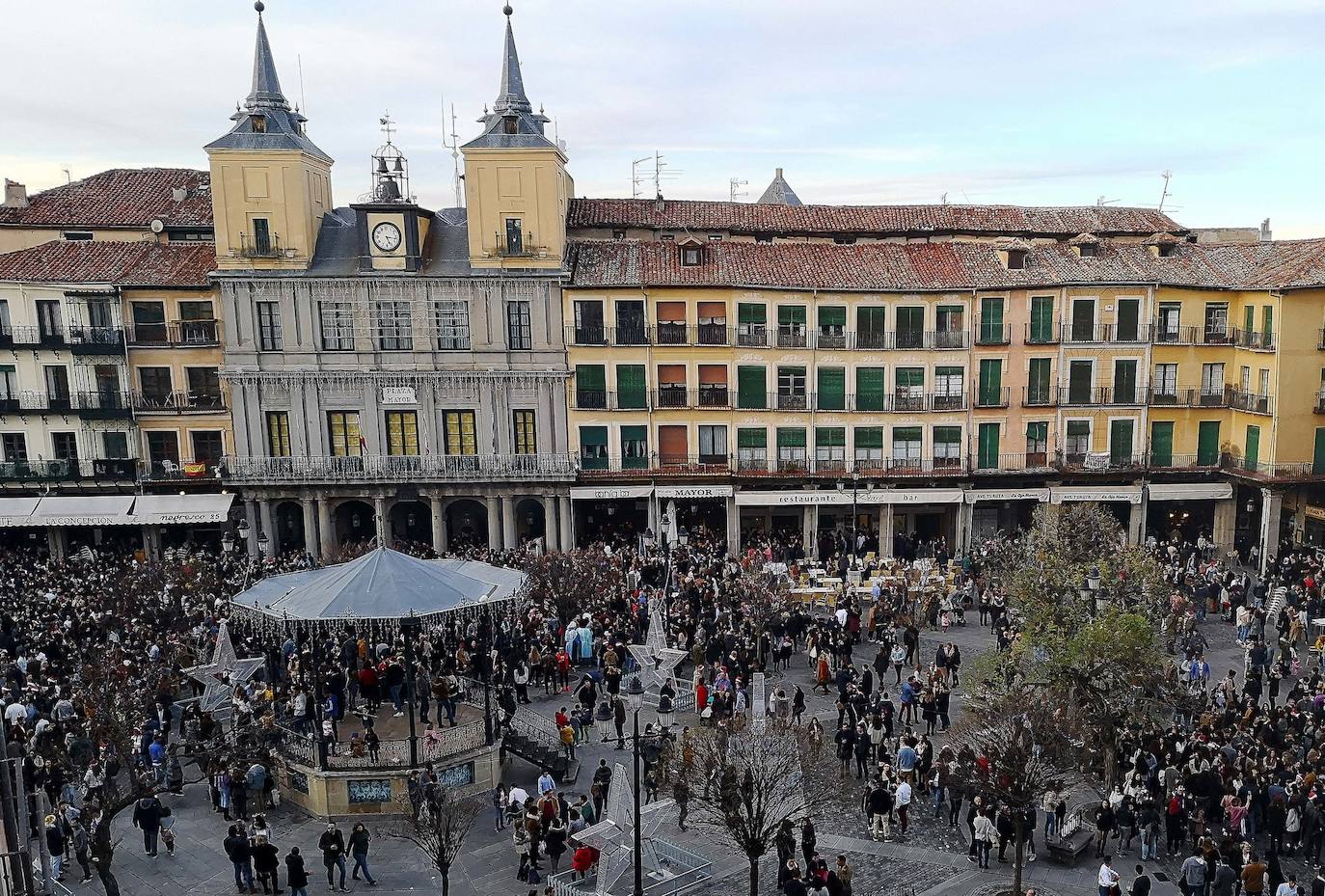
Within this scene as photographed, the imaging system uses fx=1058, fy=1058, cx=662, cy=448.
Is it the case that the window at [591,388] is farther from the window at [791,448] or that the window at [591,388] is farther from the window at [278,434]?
the window at [278,434]

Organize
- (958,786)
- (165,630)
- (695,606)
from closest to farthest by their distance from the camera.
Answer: (958,786) → (165,630) → (695,606)

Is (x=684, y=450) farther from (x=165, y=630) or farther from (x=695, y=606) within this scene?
(x=165, y=630)

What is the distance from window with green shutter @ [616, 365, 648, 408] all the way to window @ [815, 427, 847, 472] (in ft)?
22.4

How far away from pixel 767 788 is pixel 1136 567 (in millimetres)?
13221

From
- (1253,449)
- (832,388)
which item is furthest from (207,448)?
(1253,449)

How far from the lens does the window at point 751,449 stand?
40562 millimetres

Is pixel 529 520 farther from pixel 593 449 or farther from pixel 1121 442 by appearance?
pixel 1121 442

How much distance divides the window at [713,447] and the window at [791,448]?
214 cm

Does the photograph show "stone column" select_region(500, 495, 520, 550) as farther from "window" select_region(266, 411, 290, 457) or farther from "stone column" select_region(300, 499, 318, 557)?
"window" select_region(266, 411, 290, 457)

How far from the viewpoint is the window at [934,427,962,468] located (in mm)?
40219

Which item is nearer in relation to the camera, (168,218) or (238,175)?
(238,175)

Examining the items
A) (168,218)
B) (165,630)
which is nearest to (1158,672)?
(165,630)

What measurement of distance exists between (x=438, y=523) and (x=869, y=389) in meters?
17.2

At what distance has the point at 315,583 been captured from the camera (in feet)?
70.3
